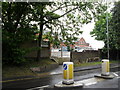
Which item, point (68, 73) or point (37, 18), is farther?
point (37, 18)

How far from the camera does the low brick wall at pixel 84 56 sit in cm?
1855

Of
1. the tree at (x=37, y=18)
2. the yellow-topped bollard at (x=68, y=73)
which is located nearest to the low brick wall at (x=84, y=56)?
the tree at (x=37, y=18)

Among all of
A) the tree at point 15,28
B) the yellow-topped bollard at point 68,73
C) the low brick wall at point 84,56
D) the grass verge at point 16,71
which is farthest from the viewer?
the low brick wall at point 84,56

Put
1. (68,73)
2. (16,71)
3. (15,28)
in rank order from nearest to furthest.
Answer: (68,73)
(16,71)
(15,28)

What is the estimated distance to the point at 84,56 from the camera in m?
20.0

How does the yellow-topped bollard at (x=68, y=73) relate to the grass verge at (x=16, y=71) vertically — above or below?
above

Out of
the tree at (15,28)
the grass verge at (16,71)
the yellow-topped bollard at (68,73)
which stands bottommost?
the grass verge at (16,71)

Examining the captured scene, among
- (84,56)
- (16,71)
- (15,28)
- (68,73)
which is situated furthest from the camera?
(84,56)

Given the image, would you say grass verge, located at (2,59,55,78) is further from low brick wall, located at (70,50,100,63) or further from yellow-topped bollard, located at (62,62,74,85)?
low brick wall, located at (70,50,100,63)

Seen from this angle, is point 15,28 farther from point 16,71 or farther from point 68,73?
point 68,73

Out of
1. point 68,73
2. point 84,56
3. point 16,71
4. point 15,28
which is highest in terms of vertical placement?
point 15,28

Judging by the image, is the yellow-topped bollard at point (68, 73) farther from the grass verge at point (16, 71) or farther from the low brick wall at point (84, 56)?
the low brick wall at point (84, 56)

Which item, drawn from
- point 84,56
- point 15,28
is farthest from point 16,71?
point 84,56

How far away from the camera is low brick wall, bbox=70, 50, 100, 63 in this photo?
18.5 metres
